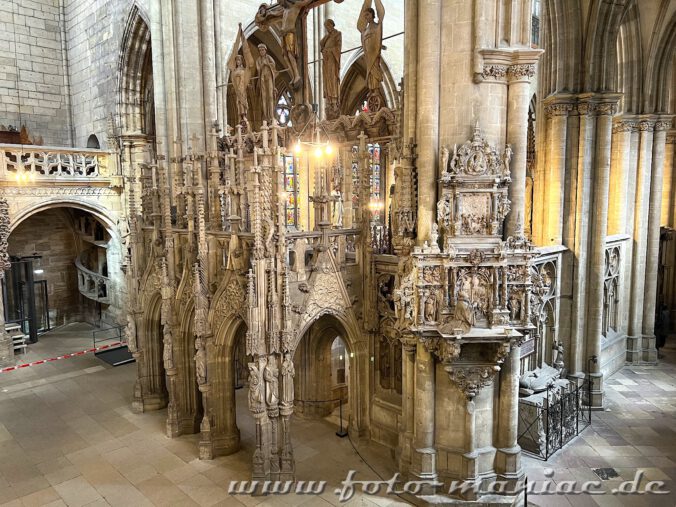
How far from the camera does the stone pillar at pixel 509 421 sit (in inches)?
330

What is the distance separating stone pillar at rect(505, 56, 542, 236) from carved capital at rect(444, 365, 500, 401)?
216cm

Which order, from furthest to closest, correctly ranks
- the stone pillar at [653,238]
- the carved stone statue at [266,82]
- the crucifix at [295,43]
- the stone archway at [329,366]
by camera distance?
1. the stone pillar at [653,238]
2. the carved stone statue at [266,82]
3. the crucifix at [295,43]
4. the stone archway at [329,366]

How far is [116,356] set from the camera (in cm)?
1591

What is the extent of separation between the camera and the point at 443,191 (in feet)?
26.2

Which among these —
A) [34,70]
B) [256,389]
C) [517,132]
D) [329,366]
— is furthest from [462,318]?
[34,70]

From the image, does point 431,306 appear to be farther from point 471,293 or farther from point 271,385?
point 271,385

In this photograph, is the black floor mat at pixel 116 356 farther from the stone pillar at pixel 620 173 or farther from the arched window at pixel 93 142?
the stone pillar at pixel 620 173

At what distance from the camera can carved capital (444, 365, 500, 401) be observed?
26.4 feet

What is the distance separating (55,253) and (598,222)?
19.3 meters

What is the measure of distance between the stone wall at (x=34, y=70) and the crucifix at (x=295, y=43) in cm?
1207

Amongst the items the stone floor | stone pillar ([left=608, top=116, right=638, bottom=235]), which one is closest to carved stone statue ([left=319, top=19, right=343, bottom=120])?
the stone floor

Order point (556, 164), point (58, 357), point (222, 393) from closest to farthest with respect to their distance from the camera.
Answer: point (222, 393), point (556, 164), point (58, 357)

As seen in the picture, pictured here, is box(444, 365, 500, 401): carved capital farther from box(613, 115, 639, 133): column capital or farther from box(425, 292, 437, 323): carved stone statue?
box(613, 115, 639, 133): column capital

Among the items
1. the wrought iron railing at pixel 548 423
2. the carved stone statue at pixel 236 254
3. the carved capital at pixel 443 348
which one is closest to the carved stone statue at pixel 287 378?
the carved stone statue at pixel 236 254
